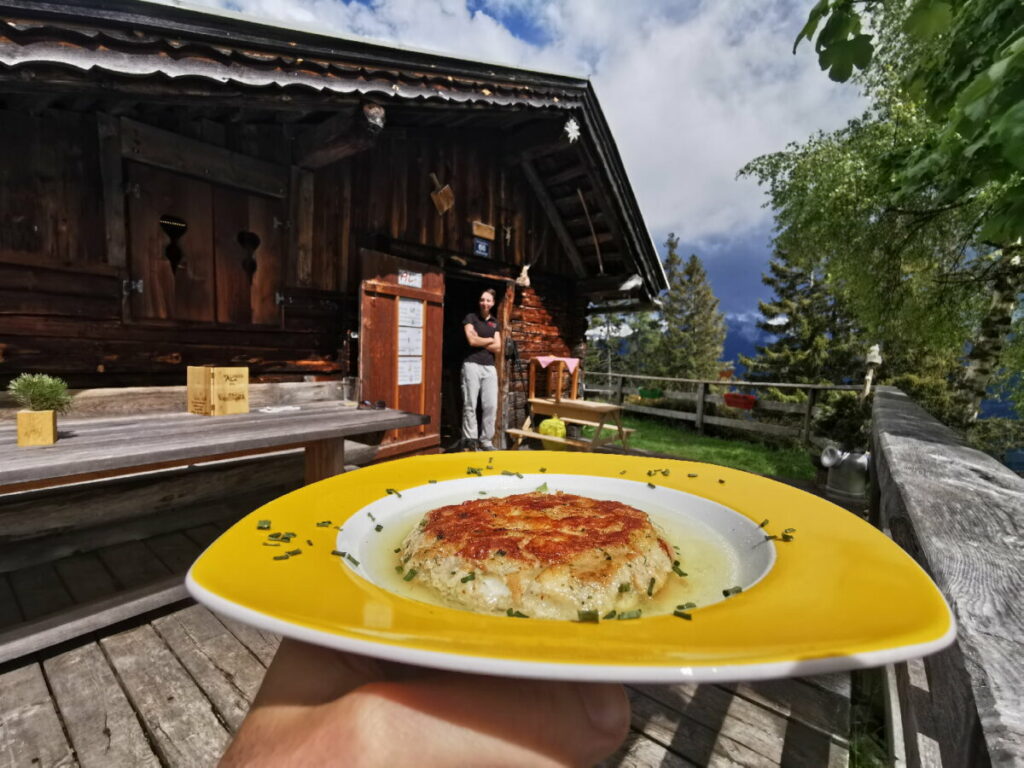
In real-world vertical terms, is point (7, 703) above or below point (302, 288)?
below

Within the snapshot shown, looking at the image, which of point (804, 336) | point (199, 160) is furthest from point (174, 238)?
point (804, 336)

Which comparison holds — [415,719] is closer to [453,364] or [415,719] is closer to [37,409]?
[37,409]

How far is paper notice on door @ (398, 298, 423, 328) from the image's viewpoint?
19.6 ft

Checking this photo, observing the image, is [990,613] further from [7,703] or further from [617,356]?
[617,356]

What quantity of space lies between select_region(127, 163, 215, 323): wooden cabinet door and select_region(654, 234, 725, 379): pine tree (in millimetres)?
37318

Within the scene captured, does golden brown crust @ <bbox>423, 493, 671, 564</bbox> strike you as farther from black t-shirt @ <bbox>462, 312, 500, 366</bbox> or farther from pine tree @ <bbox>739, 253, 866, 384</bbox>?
pine tree @ <bbox>739, 253, 866, 384</bbox>

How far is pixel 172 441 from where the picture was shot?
2.46 metres

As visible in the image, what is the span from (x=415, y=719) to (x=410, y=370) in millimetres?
5786

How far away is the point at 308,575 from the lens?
0.72 meters

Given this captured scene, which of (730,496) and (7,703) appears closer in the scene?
(730,496)

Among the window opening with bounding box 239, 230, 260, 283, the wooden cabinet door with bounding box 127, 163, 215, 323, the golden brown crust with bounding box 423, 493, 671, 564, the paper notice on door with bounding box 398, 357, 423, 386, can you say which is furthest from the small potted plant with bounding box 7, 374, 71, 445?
the paper notice on door with bounding box 398, 357, 423, 386

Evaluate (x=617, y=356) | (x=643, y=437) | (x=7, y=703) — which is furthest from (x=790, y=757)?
(x=617, y=356)

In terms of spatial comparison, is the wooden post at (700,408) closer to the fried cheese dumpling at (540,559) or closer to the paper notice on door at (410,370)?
the paper notice on door at (410,370)

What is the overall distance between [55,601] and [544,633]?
412 cm
